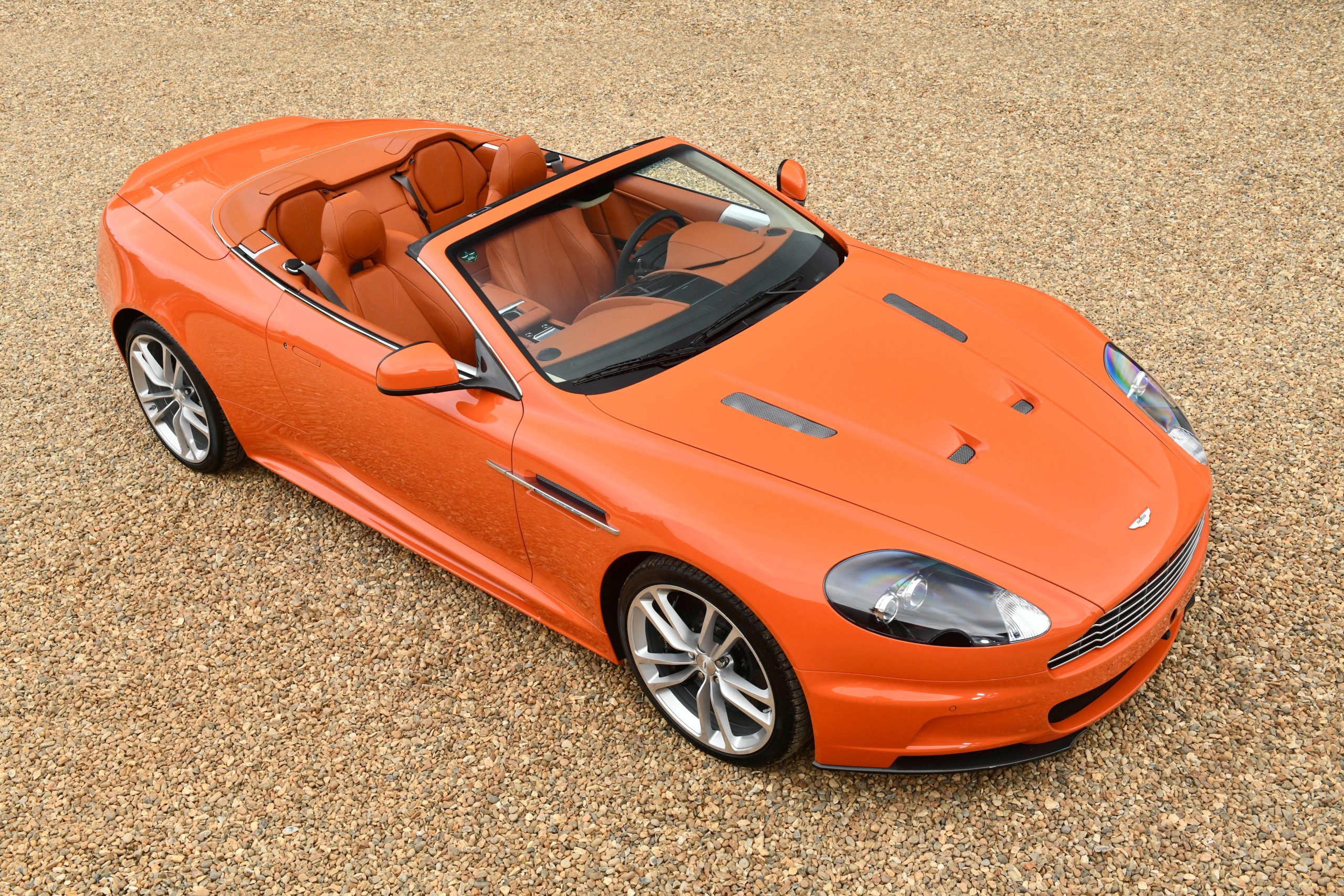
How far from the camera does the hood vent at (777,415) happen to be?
336cm

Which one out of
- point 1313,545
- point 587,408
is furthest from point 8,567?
point 1313,545

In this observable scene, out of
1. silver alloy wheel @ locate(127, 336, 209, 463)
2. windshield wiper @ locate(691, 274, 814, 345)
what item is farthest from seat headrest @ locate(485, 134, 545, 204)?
silver alloy wheel @ locate(127, 336, 209, 463)

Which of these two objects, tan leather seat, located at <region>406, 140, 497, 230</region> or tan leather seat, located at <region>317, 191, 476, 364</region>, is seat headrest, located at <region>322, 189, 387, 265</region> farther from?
tan leather seat, located at <region>406, 140, 497, 230</region>

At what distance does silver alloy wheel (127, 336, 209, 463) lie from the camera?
4855 millimetres

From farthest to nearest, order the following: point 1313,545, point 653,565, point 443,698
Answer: point 1313,545
point 443,698
point 653,565

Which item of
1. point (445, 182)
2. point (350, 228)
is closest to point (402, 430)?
point (350, 228)

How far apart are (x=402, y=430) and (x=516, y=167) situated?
136 cm

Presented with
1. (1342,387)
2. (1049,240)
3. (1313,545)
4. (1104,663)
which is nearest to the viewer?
(1104,663)

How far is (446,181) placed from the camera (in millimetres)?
5094

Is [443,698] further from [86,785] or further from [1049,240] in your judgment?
[1049,240]

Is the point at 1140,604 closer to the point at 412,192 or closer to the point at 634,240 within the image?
the point at 634,240

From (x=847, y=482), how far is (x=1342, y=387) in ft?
11.0

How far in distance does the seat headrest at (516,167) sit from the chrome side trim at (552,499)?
1.49 metres

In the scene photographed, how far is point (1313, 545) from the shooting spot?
166 inches
